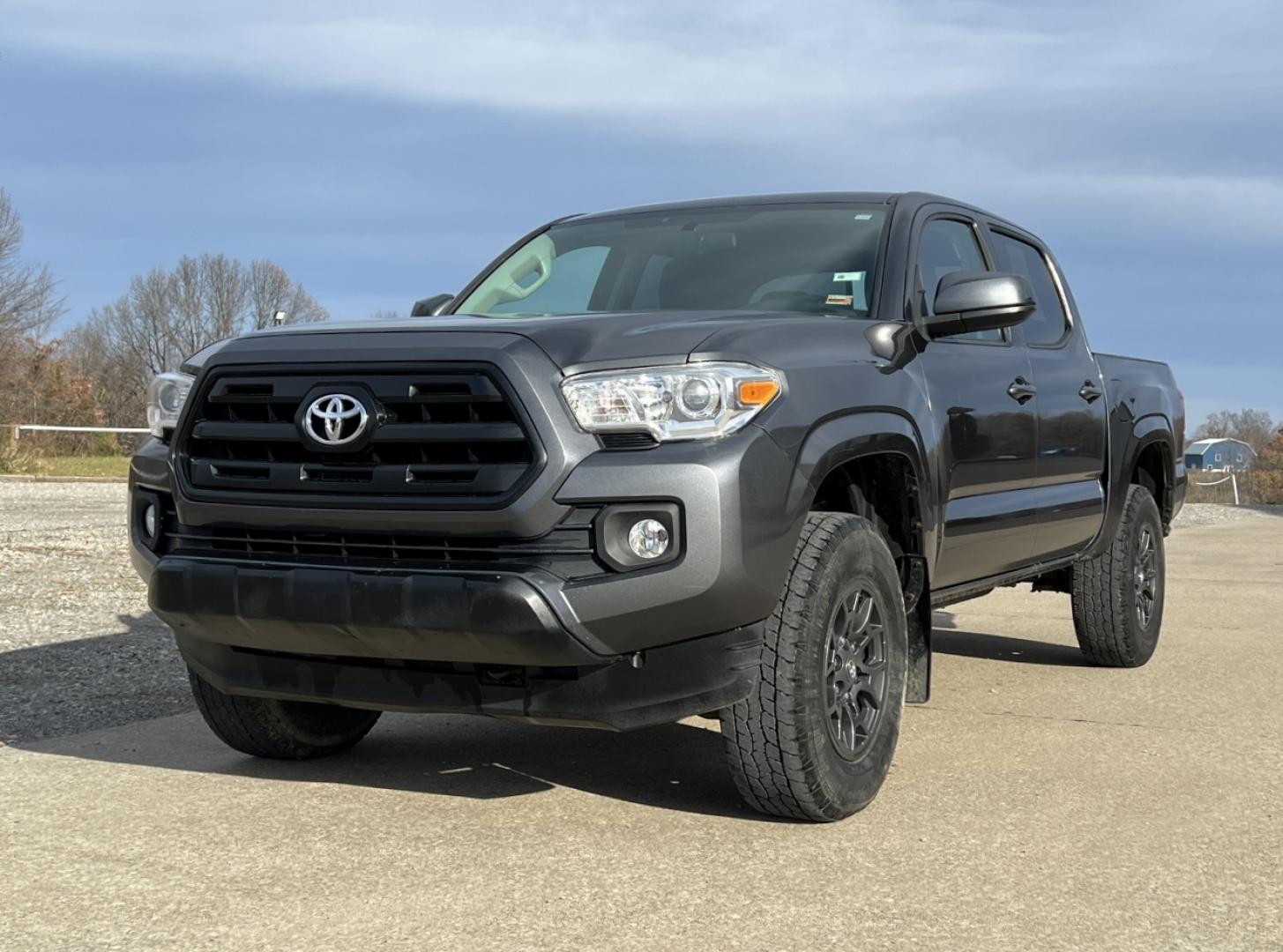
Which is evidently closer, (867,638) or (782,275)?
(867,638)

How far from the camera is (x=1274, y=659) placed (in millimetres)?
7516

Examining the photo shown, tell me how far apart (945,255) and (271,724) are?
2967 mm

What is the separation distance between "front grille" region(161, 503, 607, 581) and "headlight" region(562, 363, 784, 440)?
24 centimetres

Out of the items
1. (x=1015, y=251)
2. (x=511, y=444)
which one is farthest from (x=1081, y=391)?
(x=511, y=444)

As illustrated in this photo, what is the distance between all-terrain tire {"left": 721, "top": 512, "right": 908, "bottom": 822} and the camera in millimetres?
3957

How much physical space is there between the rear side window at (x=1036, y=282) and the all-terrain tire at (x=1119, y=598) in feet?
3.50

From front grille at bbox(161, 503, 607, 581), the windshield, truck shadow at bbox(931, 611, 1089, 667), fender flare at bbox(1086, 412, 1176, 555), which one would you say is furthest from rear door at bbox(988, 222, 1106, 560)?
front grille at bbox(161, 503, 607, 581)

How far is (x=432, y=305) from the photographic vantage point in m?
5.83

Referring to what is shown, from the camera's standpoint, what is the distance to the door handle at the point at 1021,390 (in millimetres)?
5617

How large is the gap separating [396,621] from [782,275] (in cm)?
204

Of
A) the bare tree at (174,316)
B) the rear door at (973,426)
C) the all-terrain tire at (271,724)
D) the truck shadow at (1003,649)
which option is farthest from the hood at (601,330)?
the bare tree at (174,316)

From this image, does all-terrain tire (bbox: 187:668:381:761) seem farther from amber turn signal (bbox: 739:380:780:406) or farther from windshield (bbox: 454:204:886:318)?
amber turn signal (bbox: 739:380:780:406)

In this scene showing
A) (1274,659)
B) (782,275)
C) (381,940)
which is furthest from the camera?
(1274,659)

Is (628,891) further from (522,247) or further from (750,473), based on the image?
(522,247)
